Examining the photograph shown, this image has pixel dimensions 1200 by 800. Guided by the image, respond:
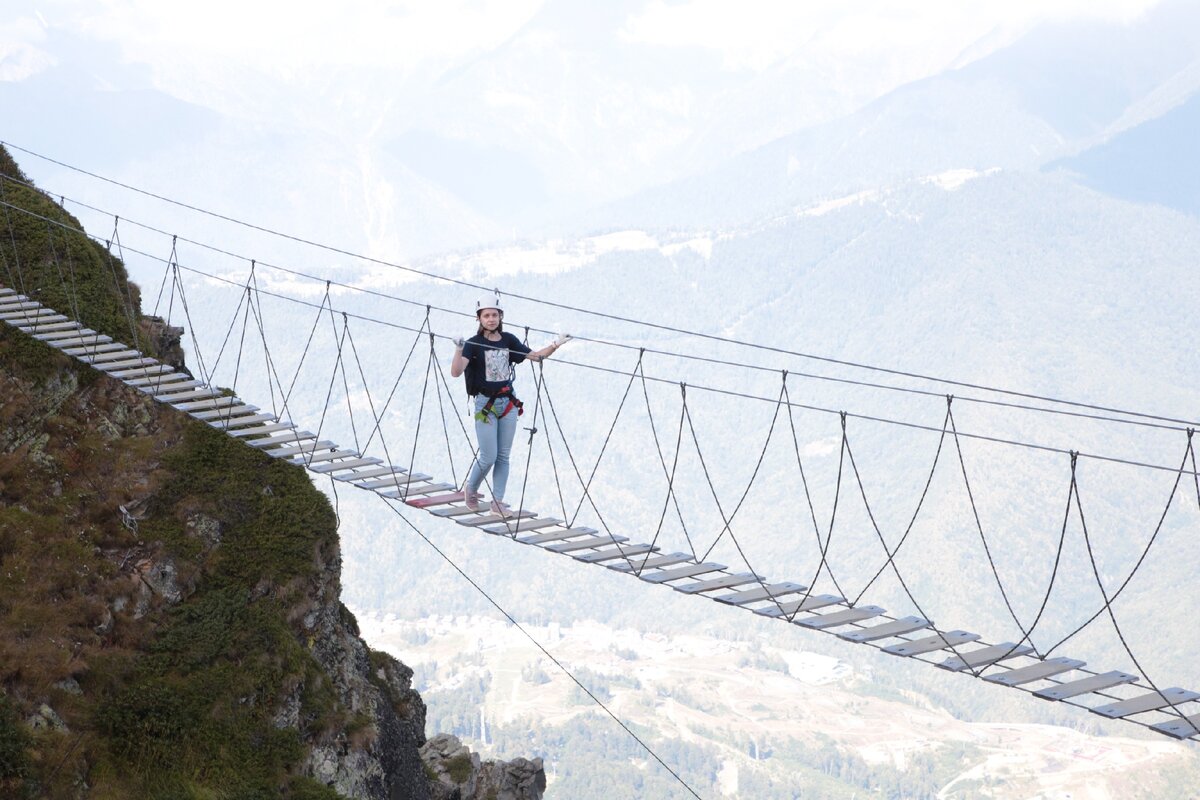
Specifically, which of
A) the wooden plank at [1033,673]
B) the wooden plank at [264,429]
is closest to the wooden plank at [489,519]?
the wooden plank at [264,429]

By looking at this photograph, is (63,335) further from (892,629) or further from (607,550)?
(892,629)

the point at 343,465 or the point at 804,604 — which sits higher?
the point at 343,465

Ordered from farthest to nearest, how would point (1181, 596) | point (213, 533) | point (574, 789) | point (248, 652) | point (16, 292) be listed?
point (1181, 596), point (574, 789), point (16, 292), point (213, 533), point (248, 652)

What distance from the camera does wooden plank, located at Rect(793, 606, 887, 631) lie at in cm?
1320

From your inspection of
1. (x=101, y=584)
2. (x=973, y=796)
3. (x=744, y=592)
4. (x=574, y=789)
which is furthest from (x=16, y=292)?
(x=973, y=796)

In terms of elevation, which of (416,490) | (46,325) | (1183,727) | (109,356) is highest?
(46,325)

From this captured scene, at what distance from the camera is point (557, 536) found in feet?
49.6

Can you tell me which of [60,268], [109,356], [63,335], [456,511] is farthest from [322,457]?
[60,268]

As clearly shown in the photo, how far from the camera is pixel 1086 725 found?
555 ft

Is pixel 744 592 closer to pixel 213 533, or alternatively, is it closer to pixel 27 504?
pixel 213 533

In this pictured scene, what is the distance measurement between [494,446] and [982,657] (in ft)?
17.8

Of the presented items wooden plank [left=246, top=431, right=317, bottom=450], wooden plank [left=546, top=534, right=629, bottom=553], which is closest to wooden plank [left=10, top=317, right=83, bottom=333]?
wooden plank [left=246, top=431, right=317, bottom=450]

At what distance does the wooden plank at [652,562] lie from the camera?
47.1 feet

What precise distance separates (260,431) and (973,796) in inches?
6081
